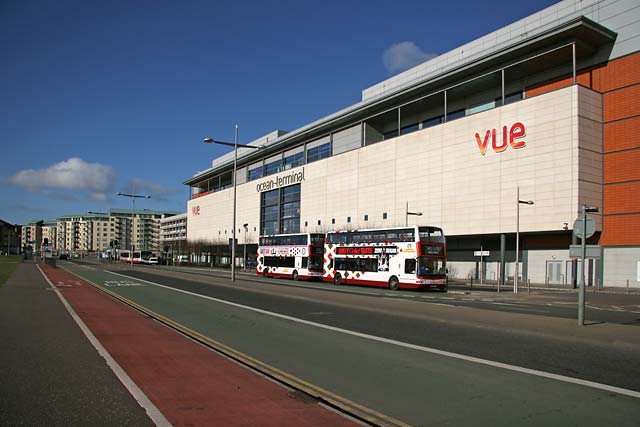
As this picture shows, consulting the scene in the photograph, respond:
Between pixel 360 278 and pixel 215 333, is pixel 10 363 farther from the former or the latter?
pixel 360 278

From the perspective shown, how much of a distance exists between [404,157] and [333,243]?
21.0 m

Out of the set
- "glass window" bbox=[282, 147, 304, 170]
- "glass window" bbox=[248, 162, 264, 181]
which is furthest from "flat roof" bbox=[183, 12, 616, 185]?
"glass window" bbox=[248, 162, 264, 181]

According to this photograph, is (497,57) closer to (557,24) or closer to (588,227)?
(557,24)

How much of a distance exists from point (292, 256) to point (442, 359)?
3474 centimetres

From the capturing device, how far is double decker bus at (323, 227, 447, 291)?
102 ft

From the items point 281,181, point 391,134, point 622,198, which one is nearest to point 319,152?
point 281,181

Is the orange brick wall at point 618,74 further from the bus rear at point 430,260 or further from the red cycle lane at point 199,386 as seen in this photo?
the red cycle lane at point 199,386

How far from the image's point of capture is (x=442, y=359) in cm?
906

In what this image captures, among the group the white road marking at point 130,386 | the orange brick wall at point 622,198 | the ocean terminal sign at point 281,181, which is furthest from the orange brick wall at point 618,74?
the white road marking at point 130,386

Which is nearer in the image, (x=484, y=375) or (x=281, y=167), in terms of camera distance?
(x=484, y=375)

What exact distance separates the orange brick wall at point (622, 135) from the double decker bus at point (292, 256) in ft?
79.5

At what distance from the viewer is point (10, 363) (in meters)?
8.27

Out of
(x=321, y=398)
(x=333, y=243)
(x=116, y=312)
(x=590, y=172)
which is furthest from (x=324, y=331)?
(x=590, y=172)

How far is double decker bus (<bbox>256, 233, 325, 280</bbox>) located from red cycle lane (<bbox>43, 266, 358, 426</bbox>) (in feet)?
97.4
